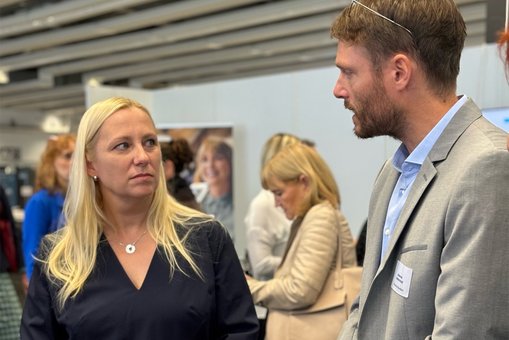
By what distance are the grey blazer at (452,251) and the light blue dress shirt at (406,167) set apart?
20 mm

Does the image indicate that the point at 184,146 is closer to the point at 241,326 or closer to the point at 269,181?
the point at 269,181

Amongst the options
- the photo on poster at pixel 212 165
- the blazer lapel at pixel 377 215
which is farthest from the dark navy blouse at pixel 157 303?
the photo on poster at pixel 212 165

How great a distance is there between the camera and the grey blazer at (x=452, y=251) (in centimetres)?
103

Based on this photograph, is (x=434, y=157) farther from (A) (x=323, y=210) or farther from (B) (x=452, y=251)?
(A) (x=323, y=210)

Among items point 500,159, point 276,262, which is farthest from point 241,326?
point 276,262

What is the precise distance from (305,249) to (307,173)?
0.38m

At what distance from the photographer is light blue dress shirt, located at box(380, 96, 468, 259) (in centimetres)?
119

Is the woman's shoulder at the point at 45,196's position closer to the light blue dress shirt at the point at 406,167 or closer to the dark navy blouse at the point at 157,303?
the dark navy blouse at the point at 157,303

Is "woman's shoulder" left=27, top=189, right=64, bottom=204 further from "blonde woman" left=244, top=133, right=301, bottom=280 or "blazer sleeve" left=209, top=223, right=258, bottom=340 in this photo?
"blazer sleeve" left=209, top=223, right=258, bottom=340

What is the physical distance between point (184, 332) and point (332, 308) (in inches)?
32.7

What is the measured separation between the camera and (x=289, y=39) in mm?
8859

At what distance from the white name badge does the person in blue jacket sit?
2669mm

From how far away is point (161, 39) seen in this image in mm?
8305

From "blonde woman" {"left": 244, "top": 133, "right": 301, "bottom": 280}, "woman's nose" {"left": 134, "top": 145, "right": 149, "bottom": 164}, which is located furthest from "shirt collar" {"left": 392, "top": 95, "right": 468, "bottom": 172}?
"blonde woman" {"left": 244, "top": 133, "right": 301, "bottom": 280}
